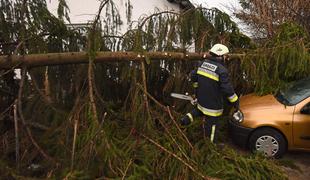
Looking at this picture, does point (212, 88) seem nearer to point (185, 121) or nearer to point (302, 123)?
point (185, 121)

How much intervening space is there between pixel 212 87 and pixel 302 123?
1.56 meters

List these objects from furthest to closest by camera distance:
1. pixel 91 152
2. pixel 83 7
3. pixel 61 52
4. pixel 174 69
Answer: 1. pixel 83 7
2. pixel 174 69
3. pixel 61 52
4. pixel 91 152

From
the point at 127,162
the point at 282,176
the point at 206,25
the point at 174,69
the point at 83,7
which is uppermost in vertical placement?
the point at 83,7

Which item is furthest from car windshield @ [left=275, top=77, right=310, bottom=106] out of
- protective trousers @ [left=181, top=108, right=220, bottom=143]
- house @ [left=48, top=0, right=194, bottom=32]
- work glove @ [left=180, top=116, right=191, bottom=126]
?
house @ [left=48, top=0, right=194, bottom=32]

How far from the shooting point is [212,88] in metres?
5.23

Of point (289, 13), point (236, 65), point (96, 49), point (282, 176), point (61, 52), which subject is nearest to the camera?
point (282, 176)

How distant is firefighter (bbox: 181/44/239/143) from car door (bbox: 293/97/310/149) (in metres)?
0.96

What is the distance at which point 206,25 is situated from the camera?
640 centimetres

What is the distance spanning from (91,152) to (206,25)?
3393mm

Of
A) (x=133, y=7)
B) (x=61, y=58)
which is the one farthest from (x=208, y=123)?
(x=133, y=7)

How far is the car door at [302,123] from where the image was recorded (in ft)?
18.1

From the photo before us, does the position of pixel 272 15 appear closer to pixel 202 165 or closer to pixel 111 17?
pixel 111 17

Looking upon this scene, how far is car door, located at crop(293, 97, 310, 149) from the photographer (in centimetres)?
552

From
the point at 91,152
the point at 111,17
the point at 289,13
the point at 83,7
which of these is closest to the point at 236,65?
the point at 111,17
